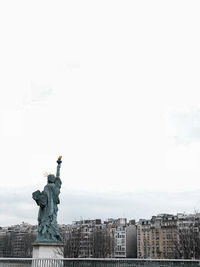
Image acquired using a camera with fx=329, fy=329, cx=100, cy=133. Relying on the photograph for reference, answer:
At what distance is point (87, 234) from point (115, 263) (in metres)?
88.0

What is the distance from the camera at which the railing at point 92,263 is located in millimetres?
12852

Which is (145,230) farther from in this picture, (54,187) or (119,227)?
(54,187)

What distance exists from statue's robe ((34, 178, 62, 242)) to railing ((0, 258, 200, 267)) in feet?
14.1

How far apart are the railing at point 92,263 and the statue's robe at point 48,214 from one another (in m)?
4.31

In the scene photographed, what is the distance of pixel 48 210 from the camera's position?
2005 cm

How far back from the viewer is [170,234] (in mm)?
87062

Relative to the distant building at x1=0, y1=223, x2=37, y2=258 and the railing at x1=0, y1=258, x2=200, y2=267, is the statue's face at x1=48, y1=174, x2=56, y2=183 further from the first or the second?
the distant building at x1=0, y1=223, x2=37, y2=258

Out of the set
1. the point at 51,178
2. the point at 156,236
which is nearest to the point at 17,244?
the point at 156,236

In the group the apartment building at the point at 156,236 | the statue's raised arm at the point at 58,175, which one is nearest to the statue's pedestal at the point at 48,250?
the statue's raised arm at the point at 58,175

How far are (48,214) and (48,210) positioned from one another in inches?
9.8

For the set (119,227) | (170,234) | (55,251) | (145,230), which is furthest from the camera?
(119,227)

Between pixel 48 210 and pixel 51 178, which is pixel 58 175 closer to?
pixel 51 178

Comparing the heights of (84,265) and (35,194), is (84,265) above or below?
below

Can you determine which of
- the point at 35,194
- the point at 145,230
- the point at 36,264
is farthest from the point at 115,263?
the point at 145,230
